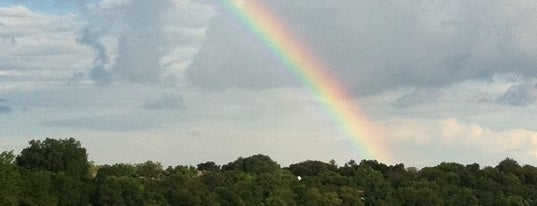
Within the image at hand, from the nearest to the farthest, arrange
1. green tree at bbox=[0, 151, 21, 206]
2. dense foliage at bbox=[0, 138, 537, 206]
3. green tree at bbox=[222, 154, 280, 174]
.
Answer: green tree at bbox=[0, 151, 21, 206] < dense foliage at bbox=[0, 138, 537, 206] < green tree at bbox=[222, 154, 280, 174]

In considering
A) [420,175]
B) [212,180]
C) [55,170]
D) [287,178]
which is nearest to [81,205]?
[55,170]

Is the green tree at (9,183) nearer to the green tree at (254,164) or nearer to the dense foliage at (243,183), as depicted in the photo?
the dense foliage at (243,183)

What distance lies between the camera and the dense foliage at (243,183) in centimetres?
9656

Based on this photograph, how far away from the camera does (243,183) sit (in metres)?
120

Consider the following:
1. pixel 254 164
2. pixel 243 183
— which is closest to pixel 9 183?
pixel 243 183

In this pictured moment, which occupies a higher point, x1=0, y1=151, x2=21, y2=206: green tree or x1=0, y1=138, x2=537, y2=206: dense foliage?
x1=0, y1=138, x2=537, y2=206: dense foliage

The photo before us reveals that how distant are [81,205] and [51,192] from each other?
3980 millimetres

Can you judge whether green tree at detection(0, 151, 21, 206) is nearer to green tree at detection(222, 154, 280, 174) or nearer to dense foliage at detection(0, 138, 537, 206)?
dense foliage at detection(0, 138, 537, 206)

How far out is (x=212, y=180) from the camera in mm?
123938

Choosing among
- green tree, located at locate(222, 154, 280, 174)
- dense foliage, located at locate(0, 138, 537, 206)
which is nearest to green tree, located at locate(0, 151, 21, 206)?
dense foliage, located at locate(0, 138, 537, 206)

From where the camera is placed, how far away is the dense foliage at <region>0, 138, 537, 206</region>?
9656 cm

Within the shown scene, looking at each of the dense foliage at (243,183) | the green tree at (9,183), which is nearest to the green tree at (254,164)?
the dense foliage at (243,183)

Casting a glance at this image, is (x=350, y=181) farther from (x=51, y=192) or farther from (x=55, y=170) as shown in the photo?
(x=51, y=192)

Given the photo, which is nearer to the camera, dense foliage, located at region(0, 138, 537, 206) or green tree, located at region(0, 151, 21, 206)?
green tree, located at region(0, 151, 21, 206)
